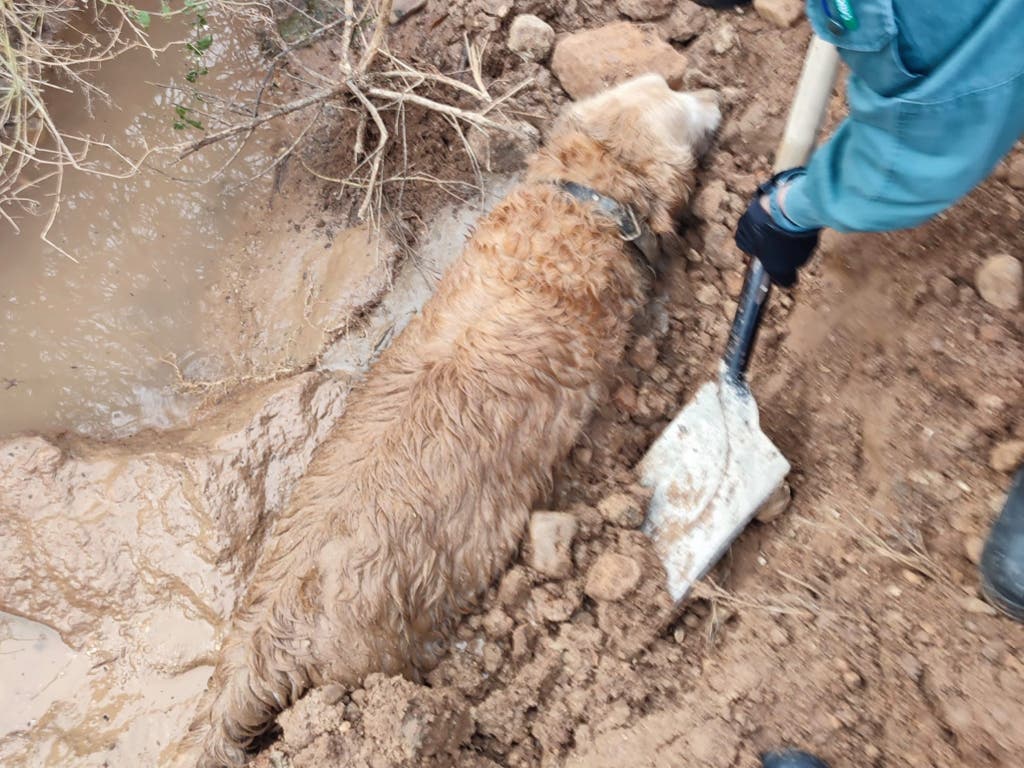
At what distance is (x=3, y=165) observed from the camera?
129 inches

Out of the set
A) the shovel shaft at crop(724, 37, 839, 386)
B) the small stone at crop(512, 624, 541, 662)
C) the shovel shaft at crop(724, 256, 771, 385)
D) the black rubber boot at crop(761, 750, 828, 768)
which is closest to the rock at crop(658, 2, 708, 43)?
the shovel shaft at crop(724, 37, 839, 386)

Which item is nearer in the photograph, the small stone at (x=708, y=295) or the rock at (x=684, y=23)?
the small stone at (x=708, y=295)

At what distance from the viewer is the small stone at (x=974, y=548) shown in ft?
7.55

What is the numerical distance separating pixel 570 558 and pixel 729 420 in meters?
0.79

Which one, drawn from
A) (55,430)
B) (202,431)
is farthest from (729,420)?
(55,430)

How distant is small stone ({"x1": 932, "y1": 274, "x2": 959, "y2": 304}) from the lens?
2476 millimetres

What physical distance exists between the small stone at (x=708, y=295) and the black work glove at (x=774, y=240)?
1.92 ft

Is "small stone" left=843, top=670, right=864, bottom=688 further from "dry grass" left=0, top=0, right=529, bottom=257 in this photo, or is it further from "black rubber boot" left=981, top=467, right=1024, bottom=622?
"dry grass" left=0, top=0, right=529, bottom=257

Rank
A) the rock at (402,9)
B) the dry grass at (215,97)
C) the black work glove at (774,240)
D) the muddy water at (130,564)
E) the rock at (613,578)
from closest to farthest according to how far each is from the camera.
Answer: the black work glove at (774,240) → the rock at (613,578) → the muddy water at (130,564) → the dry grass at (215,97) → the rock at (402,9)

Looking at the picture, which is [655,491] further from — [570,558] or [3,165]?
[3,165]

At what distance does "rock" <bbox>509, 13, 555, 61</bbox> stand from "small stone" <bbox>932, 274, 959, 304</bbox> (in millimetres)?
1993

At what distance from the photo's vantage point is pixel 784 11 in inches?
120

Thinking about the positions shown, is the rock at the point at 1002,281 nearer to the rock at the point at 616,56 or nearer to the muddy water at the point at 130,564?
the rock at the point at 616,56

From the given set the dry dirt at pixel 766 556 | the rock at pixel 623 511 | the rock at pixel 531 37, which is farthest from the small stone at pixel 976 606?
the rock at pixel 531 37
